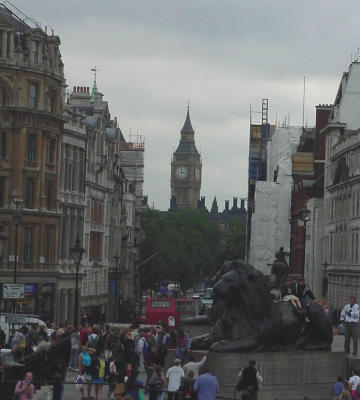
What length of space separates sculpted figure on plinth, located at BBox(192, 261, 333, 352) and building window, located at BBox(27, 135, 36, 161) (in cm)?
4895

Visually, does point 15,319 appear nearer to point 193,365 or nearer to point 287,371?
point 287,371

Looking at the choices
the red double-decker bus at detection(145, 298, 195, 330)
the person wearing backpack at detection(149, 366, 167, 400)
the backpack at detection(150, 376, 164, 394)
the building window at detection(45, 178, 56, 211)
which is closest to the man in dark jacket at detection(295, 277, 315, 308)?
the person wearing backpack at detection(149, 366, 167, 400)

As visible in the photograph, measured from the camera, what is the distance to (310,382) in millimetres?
33938

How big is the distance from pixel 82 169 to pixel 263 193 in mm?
45914

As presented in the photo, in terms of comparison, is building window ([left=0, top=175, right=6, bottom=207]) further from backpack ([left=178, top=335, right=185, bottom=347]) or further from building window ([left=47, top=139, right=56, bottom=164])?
backpack ([left=178, top=335, right=185, bottom=347])

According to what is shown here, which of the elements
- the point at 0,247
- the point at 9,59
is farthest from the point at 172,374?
the point at 9,59

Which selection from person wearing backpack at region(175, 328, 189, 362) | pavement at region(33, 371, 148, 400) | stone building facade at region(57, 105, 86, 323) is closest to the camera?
pavement at region(33, 371, 148, 400)

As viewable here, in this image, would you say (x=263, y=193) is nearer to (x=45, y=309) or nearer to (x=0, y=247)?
(x=45, y=309)

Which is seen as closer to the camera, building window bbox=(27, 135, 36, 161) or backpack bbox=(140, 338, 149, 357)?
backpack bbox=(140, 338, 149, 357)

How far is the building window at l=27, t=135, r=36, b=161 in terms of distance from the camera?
81.9m

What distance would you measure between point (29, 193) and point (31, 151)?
235 centimetres

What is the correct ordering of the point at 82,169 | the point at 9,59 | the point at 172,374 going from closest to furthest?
the point at 172,374 → the point at 9,59 → the point at 82,169

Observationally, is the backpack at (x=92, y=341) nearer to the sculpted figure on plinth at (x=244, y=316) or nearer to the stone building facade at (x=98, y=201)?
the sculpted figure on plinth at (x=244, y=316)

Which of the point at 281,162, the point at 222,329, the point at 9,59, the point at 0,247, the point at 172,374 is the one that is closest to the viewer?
the point at 172,374
